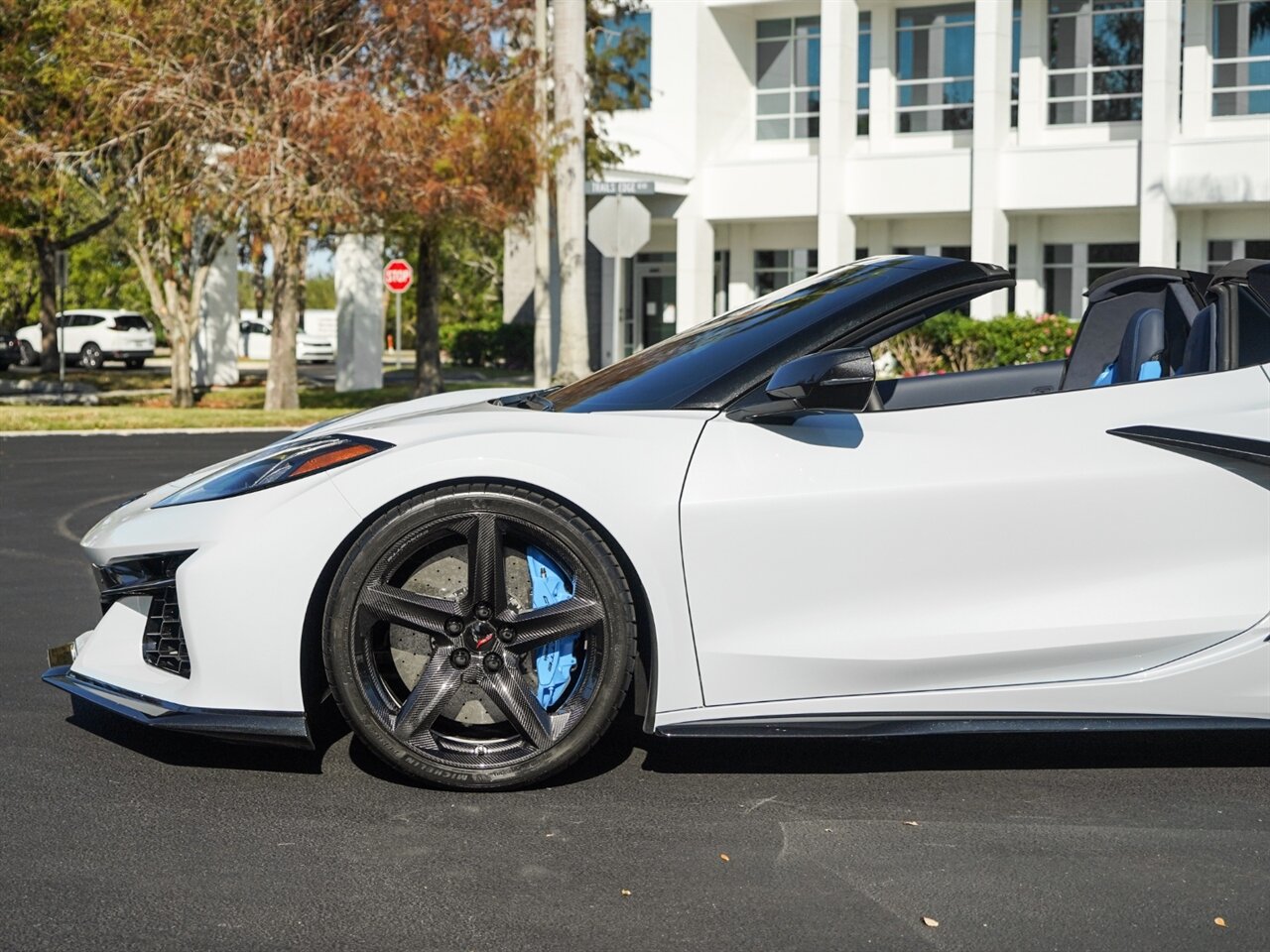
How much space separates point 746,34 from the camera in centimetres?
3703

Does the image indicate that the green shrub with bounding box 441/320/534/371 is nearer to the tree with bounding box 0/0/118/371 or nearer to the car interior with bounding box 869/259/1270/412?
the tree with bounding box 0/0/118/371

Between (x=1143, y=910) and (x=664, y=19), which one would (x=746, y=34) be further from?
(x=1143, y=910)

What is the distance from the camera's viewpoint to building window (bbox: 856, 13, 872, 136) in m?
36.2

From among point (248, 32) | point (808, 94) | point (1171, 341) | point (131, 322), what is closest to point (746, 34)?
point (808, 94)

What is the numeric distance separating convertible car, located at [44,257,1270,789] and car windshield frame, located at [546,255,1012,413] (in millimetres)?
94

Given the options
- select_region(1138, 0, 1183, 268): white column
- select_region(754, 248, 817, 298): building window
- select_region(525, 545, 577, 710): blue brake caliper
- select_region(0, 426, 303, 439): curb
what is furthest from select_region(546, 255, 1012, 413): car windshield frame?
select_region(754, 248, 817, 298): building window

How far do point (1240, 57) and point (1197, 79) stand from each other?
39.5 inches

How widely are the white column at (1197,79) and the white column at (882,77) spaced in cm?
627

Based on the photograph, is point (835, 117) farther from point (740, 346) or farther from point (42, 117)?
point (740, 346)

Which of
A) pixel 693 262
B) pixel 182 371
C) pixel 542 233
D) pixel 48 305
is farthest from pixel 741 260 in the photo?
pixel 48 305

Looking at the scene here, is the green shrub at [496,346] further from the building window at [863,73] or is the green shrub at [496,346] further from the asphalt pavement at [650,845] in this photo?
the asphalt pavement at [650,845]

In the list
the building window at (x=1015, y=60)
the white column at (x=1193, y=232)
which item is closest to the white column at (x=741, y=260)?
the building window at (x=1015, y=60)

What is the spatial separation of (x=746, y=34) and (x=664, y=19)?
7.50 feet

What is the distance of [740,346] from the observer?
4.55 m
